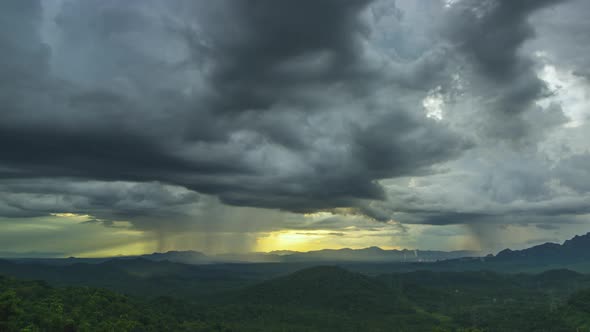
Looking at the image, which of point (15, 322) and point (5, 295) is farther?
point (5, 295)

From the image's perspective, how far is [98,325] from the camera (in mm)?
196250

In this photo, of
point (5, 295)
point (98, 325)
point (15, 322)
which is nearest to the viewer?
point (15, 322)

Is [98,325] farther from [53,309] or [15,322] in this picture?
[15,322]

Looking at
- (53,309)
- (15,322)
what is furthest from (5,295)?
(53,309)

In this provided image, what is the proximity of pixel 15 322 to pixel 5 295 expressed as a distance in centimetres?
1723

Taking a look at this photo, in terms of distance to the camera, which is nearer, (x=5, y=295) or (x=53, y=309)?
(x=5, y=295)

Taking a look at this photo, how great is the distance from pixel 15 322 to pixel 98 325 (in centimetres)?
5225

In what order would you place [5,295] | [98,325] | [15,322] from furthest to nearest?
[98,325]
[5,295]
[15,322]

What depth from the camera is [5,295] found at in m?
160

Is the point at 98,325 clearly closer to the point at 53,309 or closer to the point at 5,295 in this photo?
the point at 53,309

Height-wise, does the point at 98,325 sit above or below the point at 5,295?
below

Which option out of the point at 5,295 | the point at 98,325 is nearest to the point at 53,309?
the point at 98,325

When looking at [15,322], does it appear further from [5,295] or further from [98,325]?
[98,325]

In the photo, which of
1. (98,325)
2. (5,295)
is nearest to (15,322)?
(5,295)
